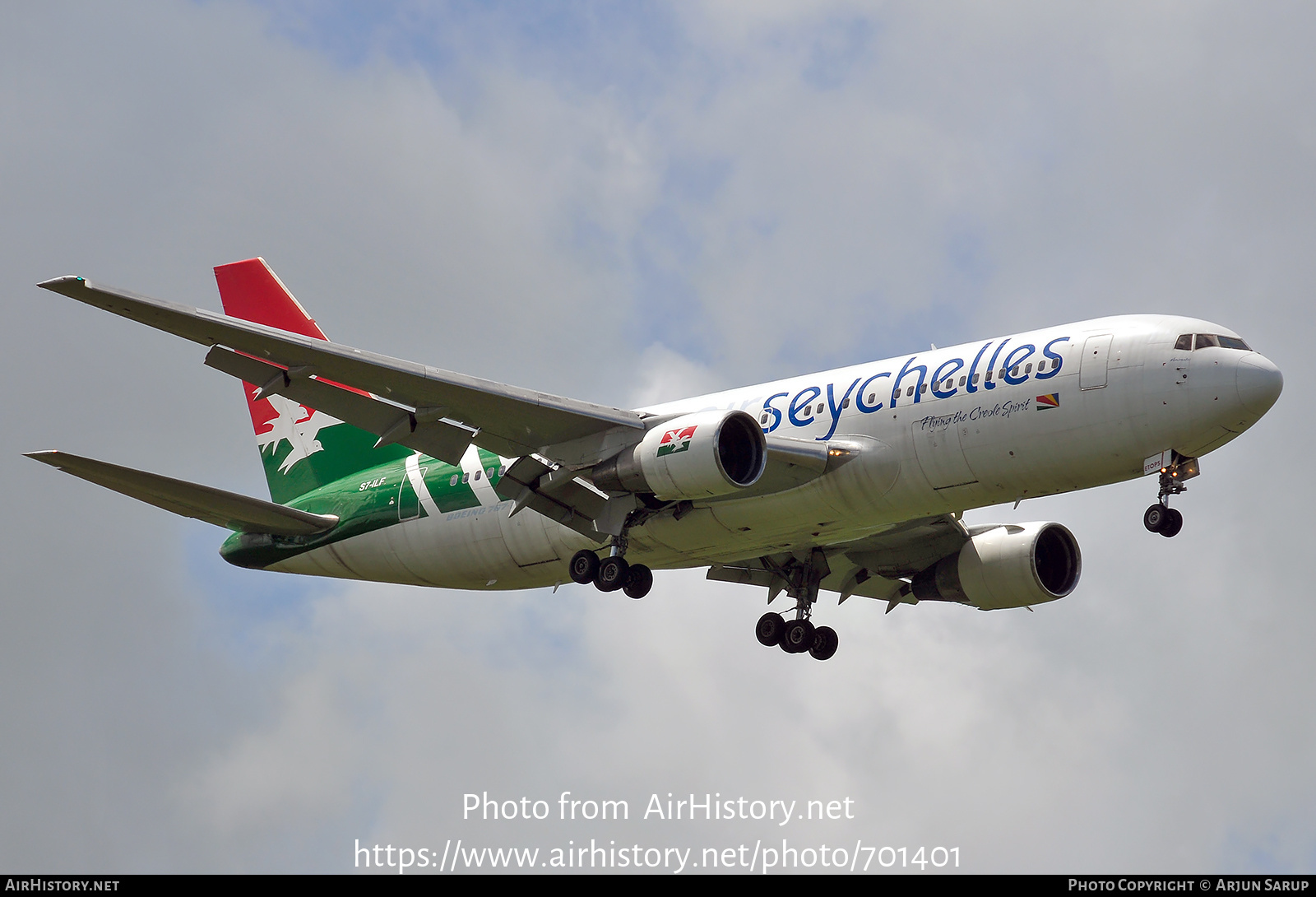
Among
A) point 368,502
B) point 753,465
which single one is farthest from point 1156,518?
point 368,502

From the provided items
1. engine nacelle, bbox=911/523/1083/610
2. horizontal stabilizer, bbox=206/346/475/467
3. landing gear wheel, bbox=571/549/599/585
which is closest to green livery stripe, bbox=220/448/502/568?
horizontal stabilizer, bbox=206/346/475/467

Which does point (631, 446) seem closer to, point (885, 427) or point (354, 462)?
point (885, 427)

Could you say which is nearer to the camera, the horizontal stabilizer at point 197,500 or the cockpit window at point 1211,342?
the cockpit window at point 1211,342

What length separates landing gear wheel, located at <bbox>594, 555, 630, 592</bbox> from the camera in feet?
104

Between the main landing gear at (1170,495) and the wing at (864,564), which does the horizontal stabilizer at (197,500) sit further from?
the main landing gear at (1170,495)

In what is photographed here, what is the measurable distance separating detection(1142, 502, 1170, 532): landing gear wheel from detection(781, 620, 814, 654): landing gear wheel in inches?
429

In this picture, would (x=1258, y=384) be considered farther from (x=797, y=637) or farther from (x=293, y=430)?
(x=293, y=430)

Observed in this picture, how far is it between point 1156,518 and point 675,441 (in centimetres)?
937

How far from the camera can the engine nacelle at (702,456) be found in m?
29.3

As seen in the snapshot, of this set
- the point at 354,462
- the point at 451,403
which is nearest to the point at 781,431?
the point at 451,403

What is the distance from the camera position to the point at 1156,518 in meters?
28.6

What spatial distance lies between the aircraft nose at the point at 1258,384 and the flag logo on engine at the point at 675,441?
33.9 ft

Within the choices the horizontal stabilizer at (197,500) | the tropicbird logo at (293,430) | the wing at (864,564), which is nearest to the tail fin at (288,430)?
the tropicbird logo at (293,430)

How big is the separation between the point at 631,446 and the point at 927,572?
10.4 meters
